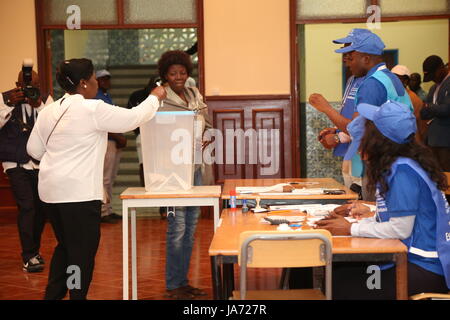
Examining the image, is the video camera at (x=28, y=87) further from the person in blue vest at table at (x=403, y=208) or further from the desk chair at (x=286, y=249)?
the desk chair at (x=286, y=249)

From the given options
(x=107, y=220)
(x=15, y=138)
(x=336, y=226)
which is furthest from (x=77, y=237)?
(x=107, y=220)

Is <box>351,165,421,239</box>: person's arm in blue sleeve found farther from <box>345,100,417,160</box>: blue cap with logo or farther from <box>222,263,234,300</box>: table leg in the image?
<box>222,263,234,300</box>: table leg

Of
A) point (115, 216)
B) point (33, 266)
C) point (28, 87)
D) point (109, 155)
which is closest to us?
point (28, 87)

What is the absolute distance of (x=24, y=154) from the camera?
574 cm

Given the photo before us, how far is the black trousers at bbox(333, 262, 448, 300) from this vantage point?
9.79 ft

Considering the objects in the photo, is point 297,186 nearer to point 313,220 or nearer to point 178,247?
point 178,247

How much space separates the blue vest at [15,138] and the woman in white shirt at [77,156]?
185 centimetres

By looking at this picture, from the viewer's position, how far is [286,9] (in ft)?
28.5

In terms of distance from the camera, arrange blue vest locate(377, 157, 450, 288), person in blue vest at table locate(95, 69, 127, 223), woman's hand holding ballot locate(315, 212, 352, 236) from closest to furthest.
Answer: blue vest locate(377, 157, 450, 288) → woman's hand holding ballot locate(315, 212, 352, 236) → person in blue vest at table locate(95, 69, 127, 223)

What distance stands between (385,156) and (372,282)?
22.8 inches

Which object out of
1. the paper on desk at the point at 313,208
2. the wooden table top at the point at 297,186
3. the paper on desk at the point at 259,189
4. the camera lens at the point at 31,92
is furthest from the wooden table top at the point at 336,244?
the camera lens at the point at 31,92

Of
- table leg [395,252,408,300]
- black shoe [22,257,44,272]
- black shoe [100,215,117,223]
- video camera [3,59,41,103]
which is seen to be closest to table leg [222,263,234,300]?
table leg [395,252,408,300]

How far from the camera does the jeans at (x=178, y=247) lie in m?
4.82
